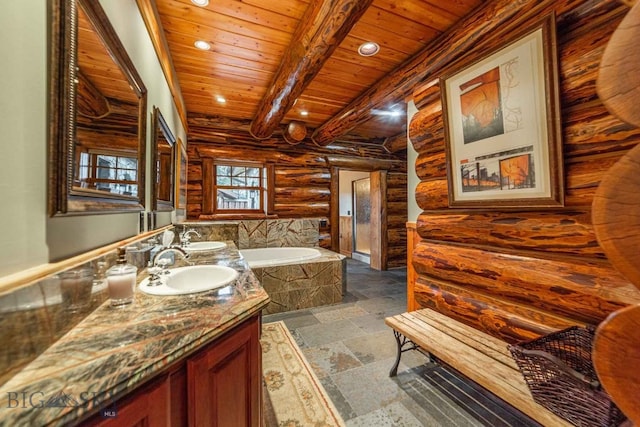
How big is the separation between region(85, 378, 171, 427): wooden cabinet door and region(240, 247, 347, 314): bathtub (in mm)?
2283

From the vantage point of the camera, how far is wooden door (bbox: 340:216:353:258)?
668 centimetres

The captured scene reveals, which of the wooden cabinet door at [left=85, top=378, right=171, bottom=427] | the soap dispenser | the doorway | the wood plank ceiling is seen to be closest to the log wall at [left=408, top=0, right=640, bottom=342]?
the wood plank ceiling

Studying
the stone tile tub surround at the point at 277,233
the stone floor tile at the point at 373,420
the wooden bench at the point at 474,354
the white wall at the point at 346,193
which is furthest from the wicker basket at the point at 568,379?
the white wall at the point at 346,193

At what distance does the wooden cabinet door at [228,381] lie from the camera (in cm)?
79

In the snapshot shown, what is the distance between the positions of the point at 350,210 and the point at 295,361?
506cm

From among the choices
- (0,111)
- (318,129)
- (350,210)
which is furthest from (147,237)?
(350,210)

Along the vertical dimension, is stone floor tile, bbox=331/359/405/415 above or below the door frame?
below

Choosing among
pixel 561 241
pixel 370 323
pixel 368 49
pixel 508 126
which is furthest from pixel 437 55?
pixel 370 323

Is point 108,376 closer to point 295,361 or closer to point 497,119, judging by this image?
point 295,361

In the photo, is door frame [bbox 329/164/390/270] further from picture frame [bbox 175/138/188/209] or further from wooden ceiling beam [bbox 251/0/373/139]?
picture frame [bbox 175/138/188/209]

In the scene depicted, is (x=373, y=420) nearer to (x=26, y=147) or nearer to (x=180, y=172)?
(x=26, y=147)

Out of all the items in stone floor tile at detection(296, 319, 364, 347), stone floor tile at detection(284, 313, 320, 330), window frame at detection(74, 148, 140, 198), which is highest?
window frame at detection(74, 148, 140, 198)

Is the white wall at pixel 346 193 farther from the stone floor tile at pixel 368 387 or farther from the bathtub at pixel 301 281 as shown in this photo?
the stone floor tile at pixel 368 387

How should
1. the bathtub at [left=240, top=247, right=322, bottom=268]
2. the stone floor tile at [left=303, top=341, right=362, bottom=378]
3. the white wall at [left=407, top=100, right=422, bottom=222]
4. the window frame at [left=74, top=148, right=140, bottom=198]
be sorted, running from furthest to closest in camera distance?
the bathtub at [left=240, top=247, right=322, bottom=268] < the white wall at [left=407, top=100, right=422, bottom=222] < the stone floor tile at [left=303, top=341, right=362, bottom=378] < the window frame at [left=74, top=148, right=140, bottom=198]
